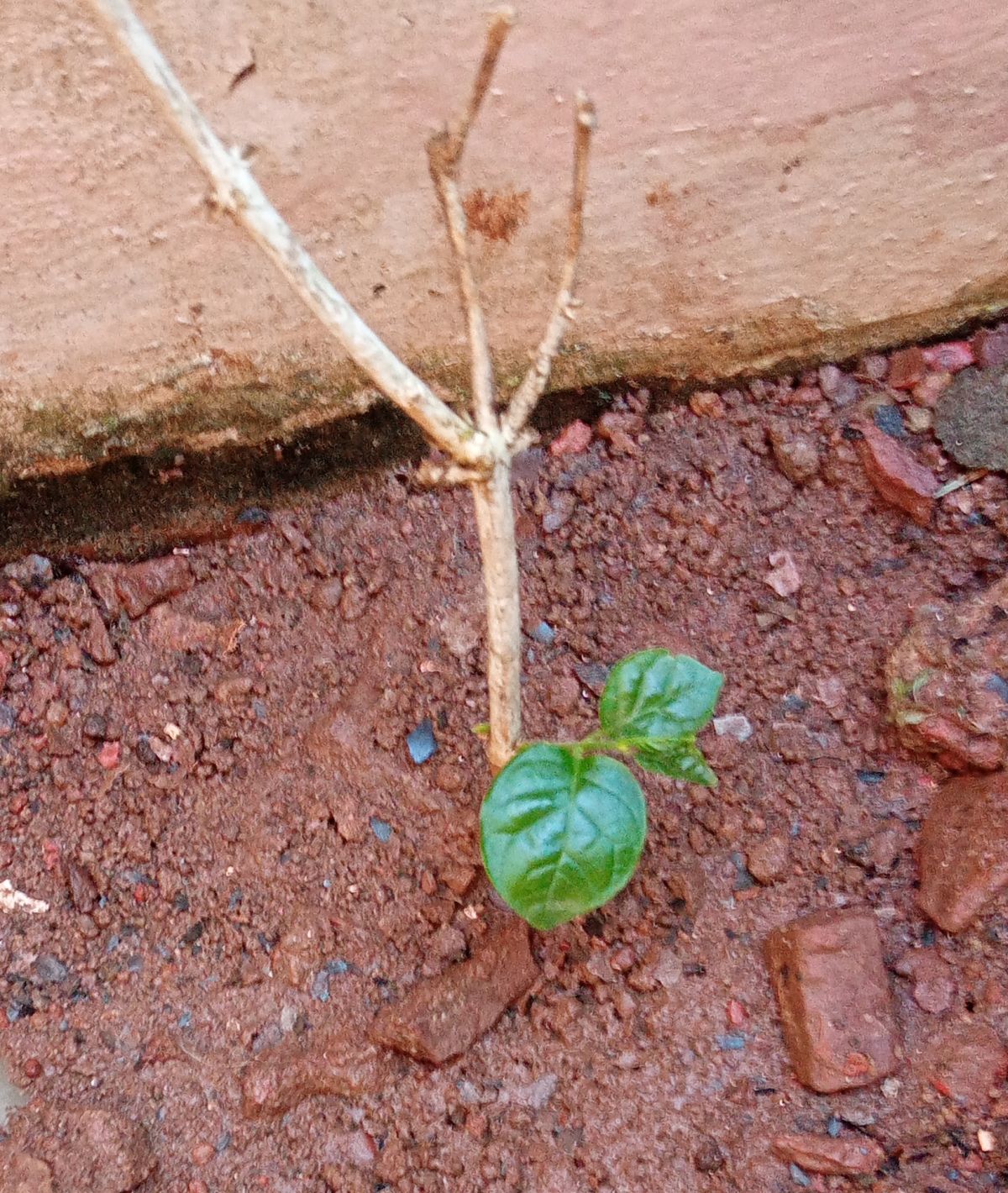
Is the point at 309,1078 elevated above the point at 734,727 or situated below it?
below

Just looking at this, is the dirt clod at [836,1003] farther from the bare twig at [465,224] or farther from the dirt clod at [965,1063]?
the bare twig at [465,224]

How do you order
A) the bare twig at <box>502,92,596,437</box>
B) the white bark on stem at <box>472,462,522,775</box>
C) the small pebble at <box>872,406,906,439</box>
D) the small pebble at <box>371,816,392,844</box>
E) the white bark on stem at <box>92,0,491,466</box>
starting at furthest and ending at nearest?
1. the small pebble at <box>872,406,906,439</box>
2. the small pebble at <box>371,816,392,844</box>
3. the white bark on stem at <box>472,462,522,775</box>
4. the bare twig at <box>502,92,596,437</box>
5. the white bark on stem at <box>92,0,491,466</box>

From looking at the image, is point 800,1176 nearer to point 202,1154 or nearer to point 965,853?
point 965,853

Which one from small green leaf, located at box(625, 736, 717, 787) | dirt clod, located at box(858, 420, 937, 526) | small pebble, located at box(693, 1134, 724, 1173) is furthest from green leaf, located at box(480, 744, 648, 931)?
dirt clod, located at box(858, 420, 937, 526)

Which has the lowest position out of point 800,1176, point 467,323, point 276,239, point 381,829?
point 800,1176

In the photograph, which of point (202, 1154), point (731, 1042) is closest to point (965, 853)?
point (731, 1042)

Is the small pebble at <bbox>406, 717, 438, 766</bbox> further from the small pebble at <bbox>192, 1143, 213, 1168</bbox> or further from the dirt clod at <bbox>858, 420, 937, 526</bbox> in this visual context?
the dirt clod at <bbox>858, 420, 937, 526</bbox>

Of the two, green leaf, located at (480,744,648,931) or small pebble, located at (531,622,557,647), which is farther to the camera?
small pebble, located at (531,622,557,647)
